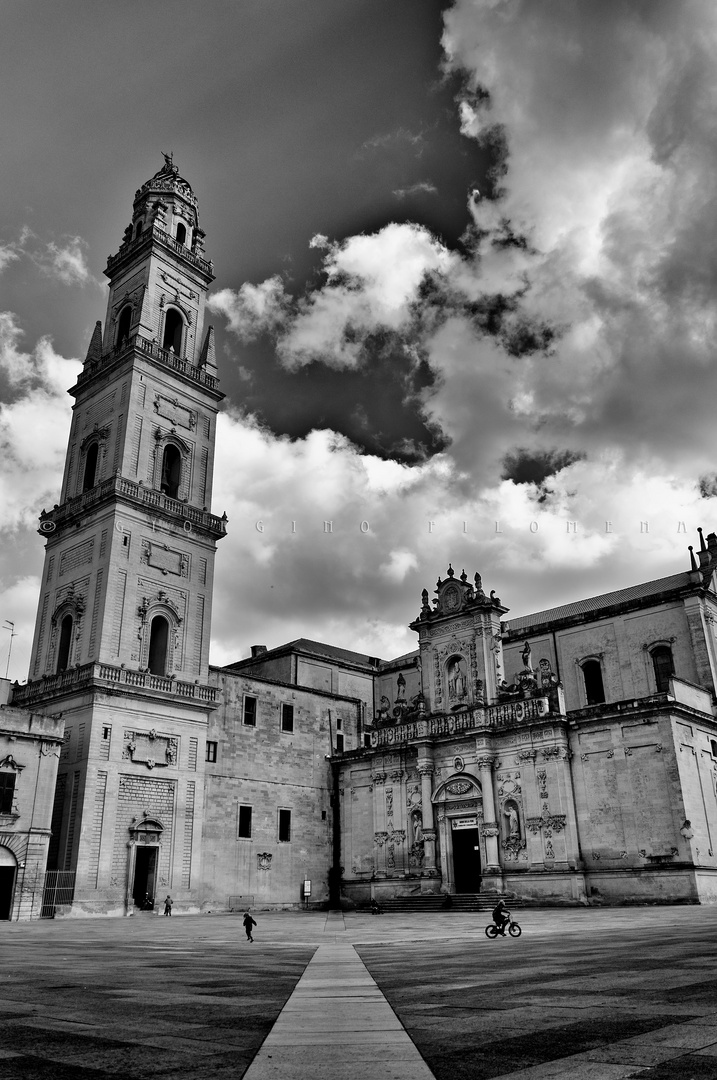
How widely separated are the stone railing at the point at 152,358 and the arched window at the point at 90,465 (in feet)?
14.7

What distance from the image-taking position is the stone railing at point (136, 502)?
136ft

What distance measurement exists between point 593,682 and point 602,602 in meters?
5.66

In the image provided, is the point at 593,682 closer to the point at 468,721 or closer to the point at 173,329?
the point at 468,721

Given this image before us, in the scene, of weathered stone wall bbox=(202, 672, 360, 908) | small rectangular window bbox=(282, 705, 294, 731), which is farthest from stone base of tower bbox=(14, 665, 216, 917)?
small rectangular window bbox=(282, 705, 294, 731)

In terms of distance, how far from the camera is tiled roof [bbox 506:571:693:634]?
46844 millimetres

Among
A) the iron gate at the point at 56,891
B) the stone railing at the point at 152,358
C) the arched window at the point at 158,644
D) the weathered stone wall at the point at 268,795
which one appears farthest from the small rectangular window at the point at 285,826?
the stone railing at the point at 152,358

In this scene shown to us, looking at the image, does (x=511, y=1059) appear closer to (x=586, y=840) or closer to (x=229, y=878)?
(x=586, y=840)

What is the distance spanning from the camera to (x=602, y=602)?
51.1 m

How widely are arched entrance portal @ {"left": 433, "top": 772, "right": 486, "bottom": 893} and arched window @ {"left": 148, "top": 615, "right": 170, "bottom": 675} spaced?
52.1 ft

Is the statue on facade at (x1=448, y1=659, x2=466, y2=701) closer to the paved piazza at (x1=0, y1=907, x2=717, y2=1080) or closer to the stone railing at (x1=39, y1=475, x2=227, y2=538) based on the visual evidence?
the stone railing at (x1=39, y1=475, x2=227, y2=538)

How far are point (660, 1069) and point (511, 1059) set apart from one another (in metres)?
0.84

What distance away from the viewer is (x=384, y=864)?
44906 mm

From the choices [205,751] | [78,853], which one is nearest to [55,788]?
[78,853]

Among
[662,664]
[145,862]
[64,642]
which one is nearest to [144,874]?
[145,862]
